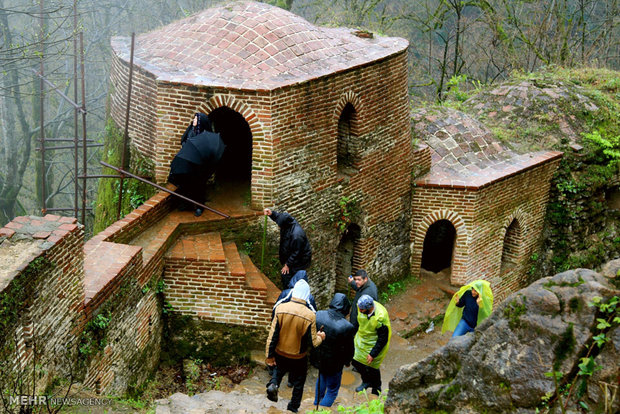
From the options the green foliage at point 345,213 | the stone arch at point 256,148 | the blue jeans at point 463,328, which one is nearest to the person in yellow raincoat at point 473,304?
the blue jeans at point 463,328

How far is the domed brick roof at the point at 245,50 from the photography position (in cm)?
1011

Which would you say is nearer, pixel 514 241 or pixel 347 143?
pixel 347 143

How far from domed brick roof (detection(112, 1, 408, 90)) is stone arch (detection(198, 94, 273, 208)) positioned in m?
0.25

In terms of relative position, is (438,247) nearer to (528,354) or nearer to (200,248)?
(200,248)

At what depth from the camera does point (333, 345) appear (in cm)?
750

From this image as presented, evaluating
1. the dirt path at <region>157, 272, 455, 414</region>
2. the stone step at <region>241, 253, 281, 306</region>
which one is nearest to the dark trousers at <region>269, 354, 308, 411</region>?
the dirt path at <region>157, 272, 455, 414</region>

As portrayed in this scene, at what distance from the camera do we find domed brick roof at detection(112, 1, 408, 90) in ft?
33.2

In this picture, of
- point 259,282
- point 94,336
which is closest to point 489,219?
point 259,282

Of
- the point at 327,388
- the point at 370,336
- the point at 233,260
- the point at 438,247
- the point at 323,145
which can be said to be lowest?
the point at 438,247

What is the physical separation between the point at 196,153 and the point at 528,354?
5.91 m

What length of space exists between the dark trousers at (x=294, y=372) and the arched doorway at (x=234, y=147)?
427 centimetres

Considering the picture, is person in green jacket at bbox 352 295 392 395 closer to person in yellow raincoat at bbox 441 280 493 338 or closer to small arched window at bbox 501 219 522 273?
person in yellow raincoat at bbox 441 280 493 338

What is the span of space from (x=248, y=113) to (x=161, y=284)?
2.68m

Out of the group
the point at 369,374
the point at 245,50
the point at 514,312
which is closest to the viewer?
the point at 514,312
